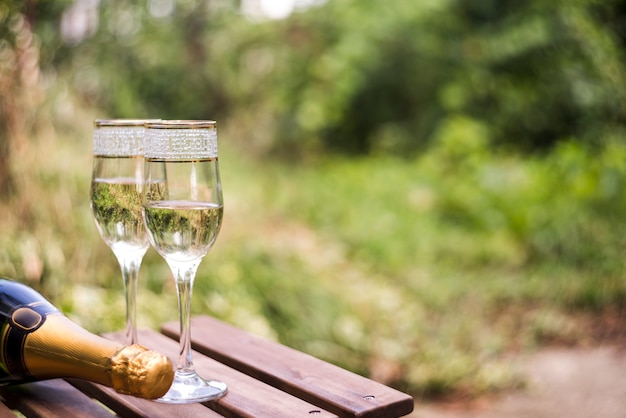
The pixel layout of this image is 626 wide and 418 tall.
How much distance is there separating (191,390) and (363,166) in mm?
7685

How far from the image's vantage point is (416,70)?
10.0 m

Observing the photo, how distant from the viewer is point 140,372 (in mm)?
1046

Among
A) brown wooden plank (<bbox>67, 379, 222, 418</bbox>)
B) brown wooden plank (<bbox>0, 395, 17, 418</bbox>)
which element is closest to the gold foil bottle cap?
brown wooden plank (<bbox>67, 379, 222, 418</bbox>)

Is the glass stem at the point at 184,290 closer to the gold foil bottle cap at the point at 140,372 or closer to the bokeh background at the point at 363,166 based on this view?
the gold foil bottle cap at the point at 140,372

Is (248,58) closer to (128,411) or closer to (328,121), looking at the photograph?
(328,121)

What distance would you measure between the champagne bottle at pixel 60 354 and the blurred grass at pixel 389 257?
65.2 inches

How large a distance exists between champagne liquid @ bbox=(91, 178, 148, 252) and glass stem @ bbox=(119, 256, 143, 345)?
5 cm

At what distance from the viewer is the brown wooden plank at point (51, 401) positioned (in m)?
1.25

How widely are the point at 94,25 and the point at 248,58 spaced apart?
18.0 ft

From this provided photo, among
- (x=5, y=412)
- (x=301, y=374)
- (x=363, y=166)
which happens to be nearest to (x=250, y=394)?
(x=301, y=374)

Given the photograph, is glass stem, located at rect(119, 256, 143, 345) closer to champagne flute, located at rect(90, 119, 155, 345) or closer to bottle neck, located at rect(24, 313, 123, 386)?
champagne flute, located at rect(90, 119, 155, 345)

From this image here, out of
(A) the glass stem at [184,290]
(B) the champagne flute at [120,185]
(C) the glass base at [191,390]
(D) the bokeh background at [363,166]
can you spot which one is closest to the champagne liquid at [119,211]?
(B) the champagne flute at [120,185]

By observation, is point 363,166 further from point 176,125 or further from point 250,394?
point 176,125

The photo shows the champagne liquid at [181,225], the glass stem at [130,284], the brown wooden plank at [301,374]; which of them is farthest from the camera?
the glass stem at [130,284]
